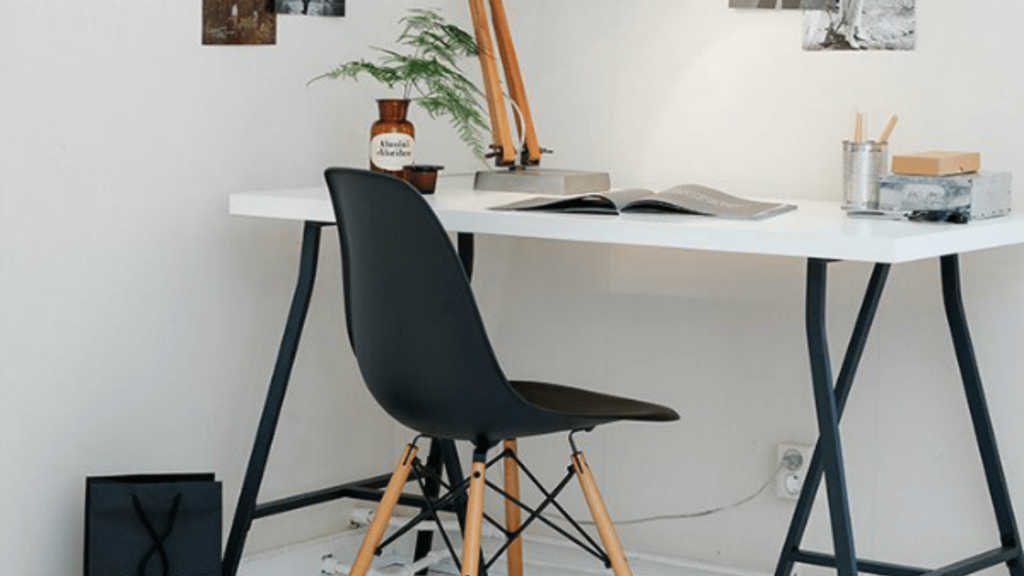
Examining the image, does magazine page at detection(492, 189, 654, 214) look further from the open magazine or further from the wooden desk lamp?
the wooden desk lamp

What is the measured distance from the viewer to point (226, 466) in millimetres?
3297

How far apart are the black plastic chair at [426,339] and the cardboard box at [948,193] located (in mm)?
547

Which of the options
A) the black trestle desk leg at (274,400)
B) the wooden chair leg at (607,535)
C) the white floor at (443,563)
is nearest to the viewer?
the wooden chair leg at (607,535)

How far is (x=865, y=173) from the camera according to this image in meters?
2.85

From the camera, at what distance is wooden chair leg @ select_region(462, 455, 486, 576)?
8.29 feet

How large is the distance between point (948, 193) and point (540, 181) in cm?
77

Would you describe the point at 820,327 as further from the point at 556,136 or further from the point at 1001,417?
the point at 556,136

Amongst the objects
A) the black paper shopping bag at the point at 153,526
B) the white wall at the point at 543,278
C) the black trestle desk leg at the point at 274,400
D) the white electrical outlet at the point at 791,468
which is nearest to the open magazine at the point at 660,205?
the black trestle desk leg at the point at 274,400

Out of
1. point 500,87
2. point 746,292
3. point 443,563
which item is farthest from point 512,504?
point 500,87

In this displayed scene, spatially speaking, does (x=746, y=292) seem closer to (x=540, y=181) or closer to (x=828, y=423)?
(x=540, y=181)

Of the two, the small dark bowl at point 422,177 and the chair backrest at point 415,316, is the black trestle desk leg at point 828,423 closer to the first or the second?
the chair backrest at point 415,316

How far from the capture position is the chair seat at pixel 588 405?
2664mm

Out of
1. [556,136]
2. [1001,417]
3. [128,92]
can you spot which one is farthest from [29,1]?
[1001,417]

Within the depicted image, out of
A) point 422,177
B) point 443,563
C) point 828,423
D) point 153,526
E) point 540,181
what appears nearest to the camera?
Answer: point 828,423
